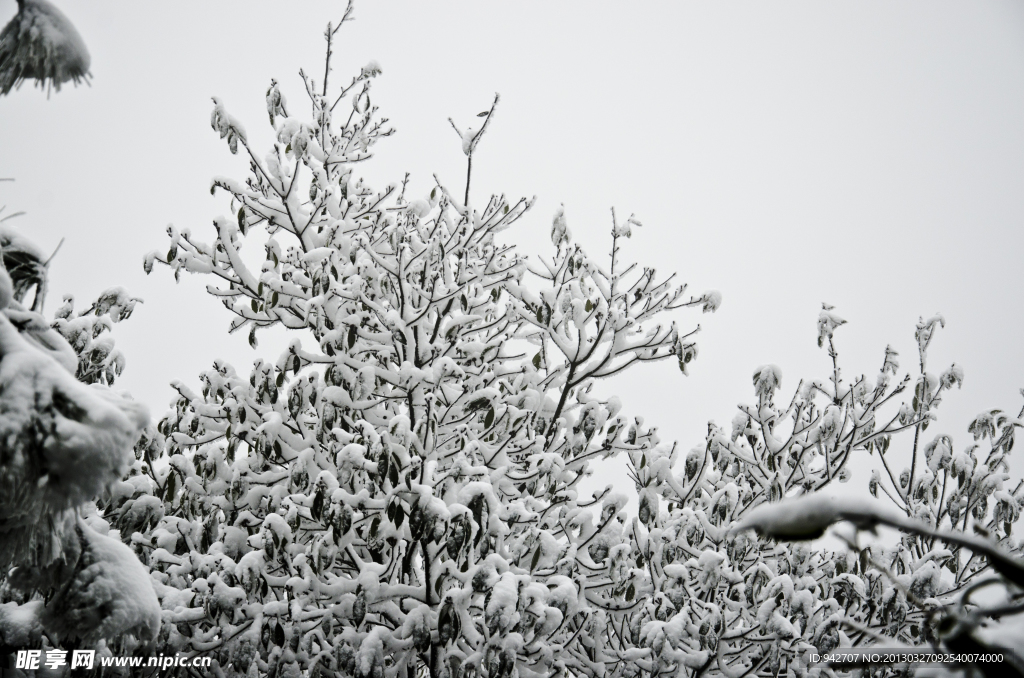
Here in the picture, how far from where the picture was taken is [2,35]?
1.97 metres

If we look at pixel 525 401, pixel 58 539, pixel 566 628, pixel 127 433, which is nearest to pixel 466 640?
pixel 566 628

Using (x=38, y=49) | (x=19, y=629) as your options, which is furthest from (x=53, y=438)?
(x=19, y=629)

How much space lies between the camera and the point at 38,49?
1.95 meters

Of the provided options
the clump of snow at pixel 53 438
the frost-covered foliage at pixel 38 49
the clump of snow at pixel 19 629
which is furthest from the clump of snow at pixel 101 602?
the frost-covered foliage at pixel 38 49

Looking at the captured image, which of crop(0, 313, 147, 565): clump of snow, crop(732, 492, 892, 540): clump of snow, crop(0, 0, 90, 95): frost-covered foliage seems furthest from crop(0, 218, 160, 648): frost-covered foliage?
crop(732, 492, 892, 540): clump of snow

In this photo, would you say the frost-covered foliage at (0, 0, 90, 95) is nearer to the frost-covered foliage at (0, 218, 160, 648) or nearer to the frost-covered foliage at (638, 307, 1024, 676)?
the frost-covered foliage at (0, 218, 160, 648)

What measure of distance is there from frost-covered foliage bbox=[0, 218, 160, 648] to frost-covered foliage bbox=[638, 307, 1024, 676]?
2.78 m

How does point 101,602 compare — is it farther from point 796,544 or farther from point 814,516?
point 796,544

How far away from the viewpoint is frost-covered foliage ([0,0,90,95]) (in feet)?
6.40

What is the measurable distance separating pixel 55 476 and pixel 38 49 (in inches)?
52.2

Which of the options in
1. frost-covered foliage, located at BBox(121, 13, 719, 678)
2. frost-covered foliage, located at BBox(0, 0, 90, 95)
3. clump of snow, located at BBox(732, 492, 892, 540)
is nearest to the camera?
clump of snow, located at BBox(732, 492, 892, 540)

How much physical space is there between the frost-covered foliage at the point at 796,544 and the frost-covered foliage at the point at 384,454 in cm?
39

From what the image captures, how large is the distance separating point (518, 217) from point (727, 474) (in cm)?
308

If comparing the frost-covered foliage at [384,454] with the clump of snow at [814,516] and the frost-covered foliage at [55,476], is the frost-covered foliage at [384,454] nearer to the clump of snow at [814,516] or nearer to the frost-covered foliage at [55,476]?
the frost-covered foliage at [55,476]
